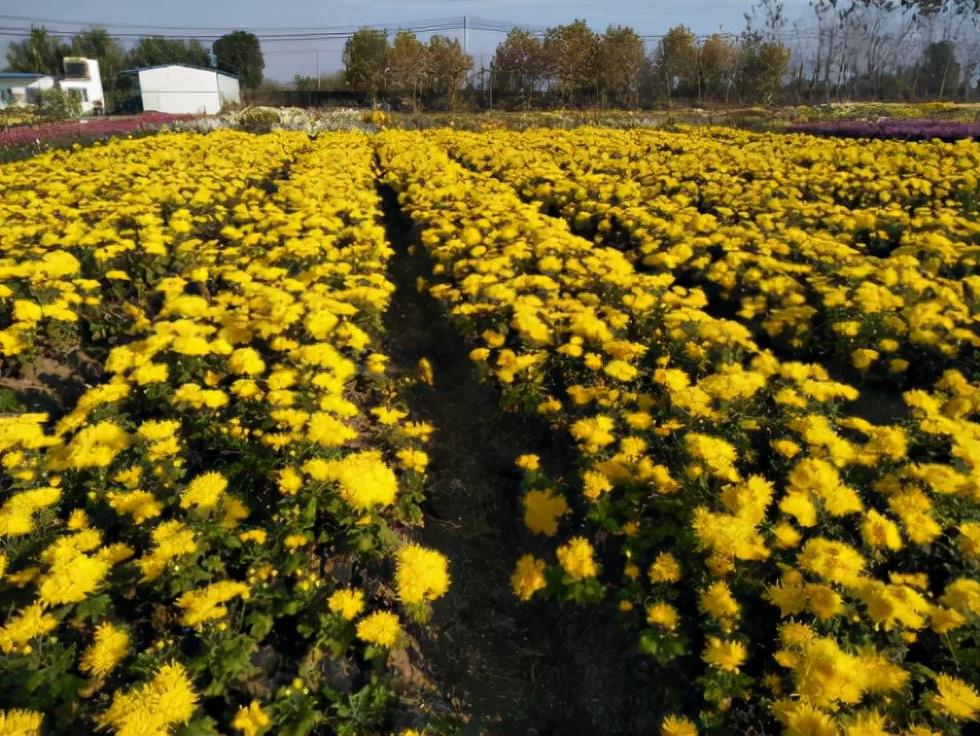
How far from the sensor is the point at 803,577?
10.0 ft

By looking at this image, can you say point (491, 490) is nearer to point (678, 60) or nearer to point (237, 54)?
point (678, 60)

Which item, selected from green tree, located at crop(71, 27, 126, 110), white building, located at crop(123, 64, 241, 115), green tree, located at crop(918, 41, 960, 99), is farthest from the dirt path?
green tree, located at crop(71, 27, 126, 110)

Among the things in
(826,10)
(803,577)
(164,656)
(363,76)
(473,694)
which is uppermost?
(826,10)

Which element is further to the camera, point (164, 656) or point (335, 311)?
point (335, 311)

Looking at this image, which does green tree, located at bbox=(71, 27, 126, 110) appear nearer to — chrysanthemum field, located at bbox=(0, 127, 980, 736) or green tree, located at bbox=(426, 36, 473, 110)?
green tree, located at bbox=(426, 36, 473, 110)

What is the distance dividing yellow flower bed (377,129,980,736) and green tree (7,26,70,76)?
9375cm

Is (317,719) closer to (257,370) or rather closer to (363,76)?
(257,370)

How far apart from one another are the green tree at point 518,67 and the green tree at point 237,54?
152 ft

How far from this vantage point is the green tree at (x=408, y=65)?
4297cm

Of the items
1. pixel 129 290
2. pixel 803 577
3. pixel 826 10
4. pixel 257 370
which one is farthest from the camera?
pixel 826 10

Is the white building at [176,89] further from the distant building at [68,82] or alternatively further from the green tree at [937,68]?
the green tree at [937,68]

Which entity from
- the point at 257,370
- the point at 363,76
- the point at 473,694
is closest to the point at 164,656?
the point at 473,694

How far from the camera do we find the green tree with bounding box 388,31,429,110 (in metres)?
43.0

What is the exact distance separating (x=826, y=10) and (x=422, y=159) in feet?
245
